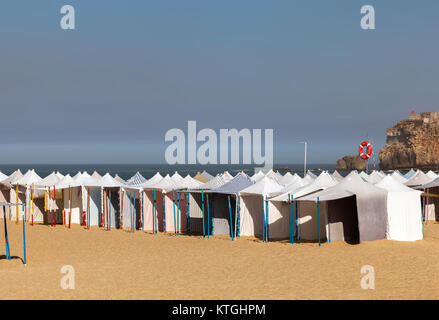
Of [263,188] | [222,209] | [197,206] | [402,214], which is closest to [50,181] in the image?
[197,206]

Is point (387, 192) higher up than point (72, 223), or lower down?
higher up

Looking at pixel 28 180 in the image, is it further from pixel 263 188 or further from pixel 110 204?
pixel 263 188

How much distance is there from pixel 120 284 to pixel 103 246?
8.24m

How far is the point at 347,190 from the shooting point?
67.4 feet

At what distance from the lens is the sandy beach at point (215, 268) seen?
12562 mm

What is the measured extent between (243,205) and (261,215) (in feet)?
3.13

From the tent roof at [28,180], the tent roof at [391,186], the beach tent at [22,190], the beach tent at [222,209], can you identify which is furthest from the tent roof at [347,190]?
the tent roof at [28,180]

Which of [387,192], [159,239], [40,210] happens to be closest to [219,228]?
[159,239]

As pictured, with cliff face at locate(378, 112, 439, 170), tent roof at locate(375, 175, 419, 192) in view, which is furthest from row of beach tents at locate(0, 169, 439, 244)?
cliff face at locate(378, 112, 439, 170)
